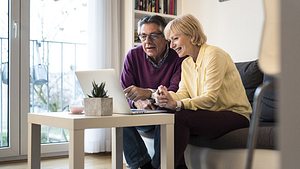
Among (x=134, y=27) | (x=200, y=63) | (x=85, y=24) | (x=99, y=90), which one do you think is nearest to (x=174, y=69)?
(x=200, y=63)

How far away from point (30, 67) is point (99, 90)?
1.87 metres

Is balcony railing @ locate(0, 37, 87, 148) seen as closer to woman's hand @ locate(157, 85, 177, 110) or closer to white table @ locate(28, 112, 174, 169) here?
white table @ locate(28, 112, 174, 169)

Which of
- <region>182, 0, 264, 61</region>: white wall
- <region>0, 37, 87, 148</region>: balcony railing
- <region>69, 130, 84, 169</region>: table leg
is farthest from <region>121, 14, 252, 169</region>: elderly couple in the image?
<region>0, 37, 87, 148</region>: balcony railing

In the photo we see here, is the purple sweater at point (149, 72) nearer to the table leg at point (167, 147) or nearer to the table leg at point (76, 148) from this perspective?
the table leg at point (167, 147)

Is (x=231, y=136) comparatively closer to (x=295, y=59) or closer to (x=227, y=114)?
(x=227, y=114)

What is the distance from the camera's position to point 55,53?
3656 millimetres

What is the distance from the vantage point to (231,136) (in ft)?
6.73

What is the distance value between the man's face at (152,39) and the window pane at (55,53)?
51.5 inches

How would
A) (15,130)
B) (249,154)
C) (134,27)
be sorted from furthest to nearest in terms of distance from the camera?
(134,27)
(15,130)
(249,154)

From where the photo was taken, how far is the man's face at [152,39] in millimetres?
2547

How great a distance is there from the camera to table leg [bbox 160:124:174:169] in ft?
6.05

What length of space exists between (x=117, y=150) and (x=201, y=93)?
56 cm

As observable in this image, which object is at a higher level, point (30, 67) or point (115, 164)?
point (30, 67)

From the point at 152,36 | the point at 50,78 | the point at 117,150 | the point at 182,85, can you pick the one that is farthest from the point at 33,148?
the point at 50,78
